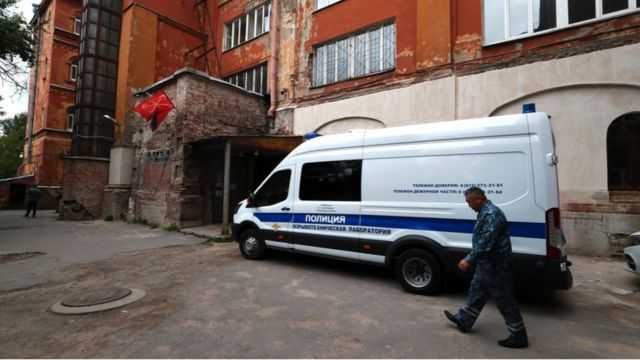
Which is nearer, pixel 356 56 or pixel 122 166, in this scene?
pixel 356 56

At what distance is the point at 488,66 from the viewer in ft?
29.4

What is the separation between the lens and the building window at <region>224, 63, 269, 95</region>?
1563 cm

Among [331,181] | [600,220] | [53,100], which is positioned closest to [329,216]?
[331,181]

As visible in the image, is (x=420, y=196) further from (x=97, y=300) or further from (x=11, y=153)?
(x=11, y=153)

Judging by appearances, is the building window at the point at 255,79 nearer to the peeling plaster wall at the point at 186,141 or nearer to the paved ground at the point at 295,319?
the peeling plaster wall at the point at 186,141

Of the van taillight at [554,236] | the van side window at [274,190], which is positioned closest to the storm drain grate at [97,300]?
the van side window at [274,190]

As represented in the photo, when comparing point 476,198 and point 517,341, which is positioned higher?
Answer: point 476,198

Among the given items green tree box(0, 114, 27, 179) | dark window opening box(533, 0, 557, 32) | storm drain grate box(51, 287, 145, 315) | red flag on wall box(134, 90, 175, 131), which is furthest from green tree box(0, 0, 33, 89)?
green tree box(0, 114, 27, 179)

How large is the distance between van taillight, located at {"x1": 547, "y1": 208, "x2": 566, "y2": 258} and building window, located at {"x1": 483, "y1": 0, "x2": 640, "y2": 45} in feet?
22.2

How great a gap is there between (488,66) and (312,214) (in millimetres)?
6862

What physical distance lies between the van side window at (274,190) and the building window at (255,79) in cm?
913

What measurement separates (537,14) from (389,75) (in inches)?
170

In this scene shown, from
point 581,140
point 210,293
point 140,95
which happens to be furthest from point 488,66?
point 140,95

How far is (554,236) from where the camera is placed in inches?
162
